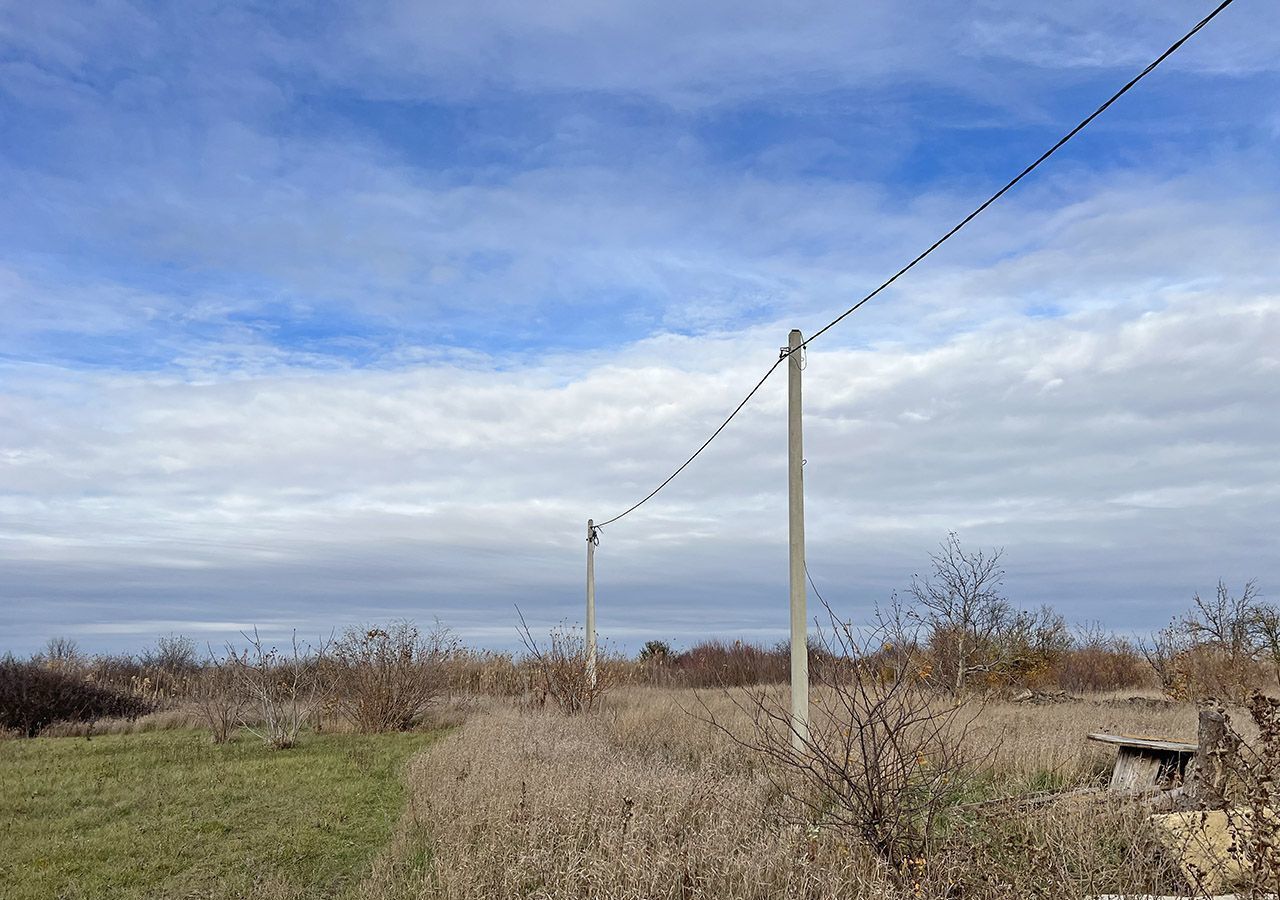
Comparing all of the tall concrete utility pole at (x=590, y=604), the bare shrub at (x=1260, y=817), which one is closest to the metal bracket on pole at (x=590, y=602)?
the tall concrete utility pole at (x=590, y=604)

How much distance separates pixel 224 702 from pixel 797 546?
45.0 ft

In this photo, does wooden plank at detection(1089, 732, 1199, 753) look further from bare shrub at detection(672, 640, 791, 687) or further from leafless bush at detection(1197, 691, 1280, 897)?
bare shrub at detection(672, 640, 791, 687)

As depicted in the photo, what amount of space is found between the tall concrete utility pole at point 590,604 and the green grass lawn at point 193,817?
11.3ft

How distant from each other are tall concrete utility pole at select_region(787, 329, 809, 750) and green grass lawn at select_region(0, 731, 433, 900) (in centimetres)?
411

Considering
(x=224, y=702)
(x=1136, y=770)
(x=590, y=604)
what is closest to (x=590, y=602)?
(x=590, y=604)

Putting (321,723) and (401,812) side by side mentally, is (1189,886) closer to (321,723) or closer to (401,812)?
(401,812)

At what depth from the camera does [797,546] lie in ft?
33.0

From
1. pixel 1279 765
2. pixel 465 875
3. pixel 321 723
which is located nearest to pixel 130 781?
pixel 321 723

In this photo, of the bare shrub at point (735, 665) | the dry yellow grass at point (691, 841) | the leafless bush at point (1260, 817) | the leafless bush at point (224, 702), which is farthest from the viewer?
the bare shrub at point (735, 665)

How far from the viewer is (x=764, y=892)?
18.9 feet

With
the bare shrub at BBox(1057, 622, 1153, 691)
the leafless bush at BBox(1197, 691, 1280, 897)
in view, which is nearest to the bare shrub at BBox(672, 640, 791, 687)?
the bare shrub at BBox(1057, 622, 1153, 691)

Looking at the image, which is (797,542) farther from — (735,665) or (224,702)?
(735,665)

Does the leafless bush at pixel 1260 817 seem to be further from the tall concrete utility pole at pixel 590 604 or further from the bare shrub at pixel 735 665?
the bare shrub at pixel 735 665

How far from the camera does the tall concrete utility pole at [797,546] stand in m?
9.90
